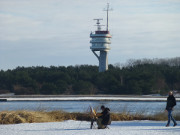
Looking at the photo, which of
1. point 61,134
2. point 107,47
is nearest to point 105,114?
point 61,134

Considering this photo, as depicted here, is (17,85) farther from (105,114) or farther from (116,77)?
(105,114)

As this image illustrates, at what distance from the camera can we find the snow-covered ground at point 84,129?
19578mm

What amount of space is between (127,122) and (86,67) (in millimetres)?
86047

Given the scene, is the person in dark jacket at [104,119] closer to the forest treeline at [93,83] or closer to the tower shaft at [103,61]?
the forest treeline at [93,83]

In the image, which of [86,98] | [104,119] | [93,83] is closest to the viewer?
[104,119]

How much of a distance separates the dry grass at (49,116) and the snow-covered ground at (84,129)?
107 centimetres

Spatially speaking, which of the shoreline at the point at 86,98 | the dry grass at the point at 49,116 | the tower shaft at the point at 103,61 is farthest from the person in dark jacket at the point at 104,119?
the tower shaft at the point at 103,61

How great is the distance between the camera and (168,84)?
8462 cm

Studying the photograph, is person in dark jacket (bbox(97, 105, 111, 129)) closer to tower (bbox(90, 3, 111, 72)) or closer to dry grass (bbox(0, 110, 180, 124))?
dry grass (bbox(0, 110, 180, 124))

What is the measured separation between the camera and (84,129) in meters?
21.2

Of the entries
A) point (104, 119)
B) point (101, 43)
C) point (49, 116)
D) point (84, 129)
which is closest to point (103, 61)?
point (101, 43)

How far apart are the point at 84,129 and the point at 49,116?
4.19 metres

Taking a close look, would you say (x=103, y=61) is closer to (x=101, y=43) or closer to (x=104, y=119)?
(x=101, y=43)

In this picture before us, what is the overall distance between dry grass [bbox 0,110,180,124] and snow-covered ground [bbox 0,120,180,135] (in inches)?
42.2
